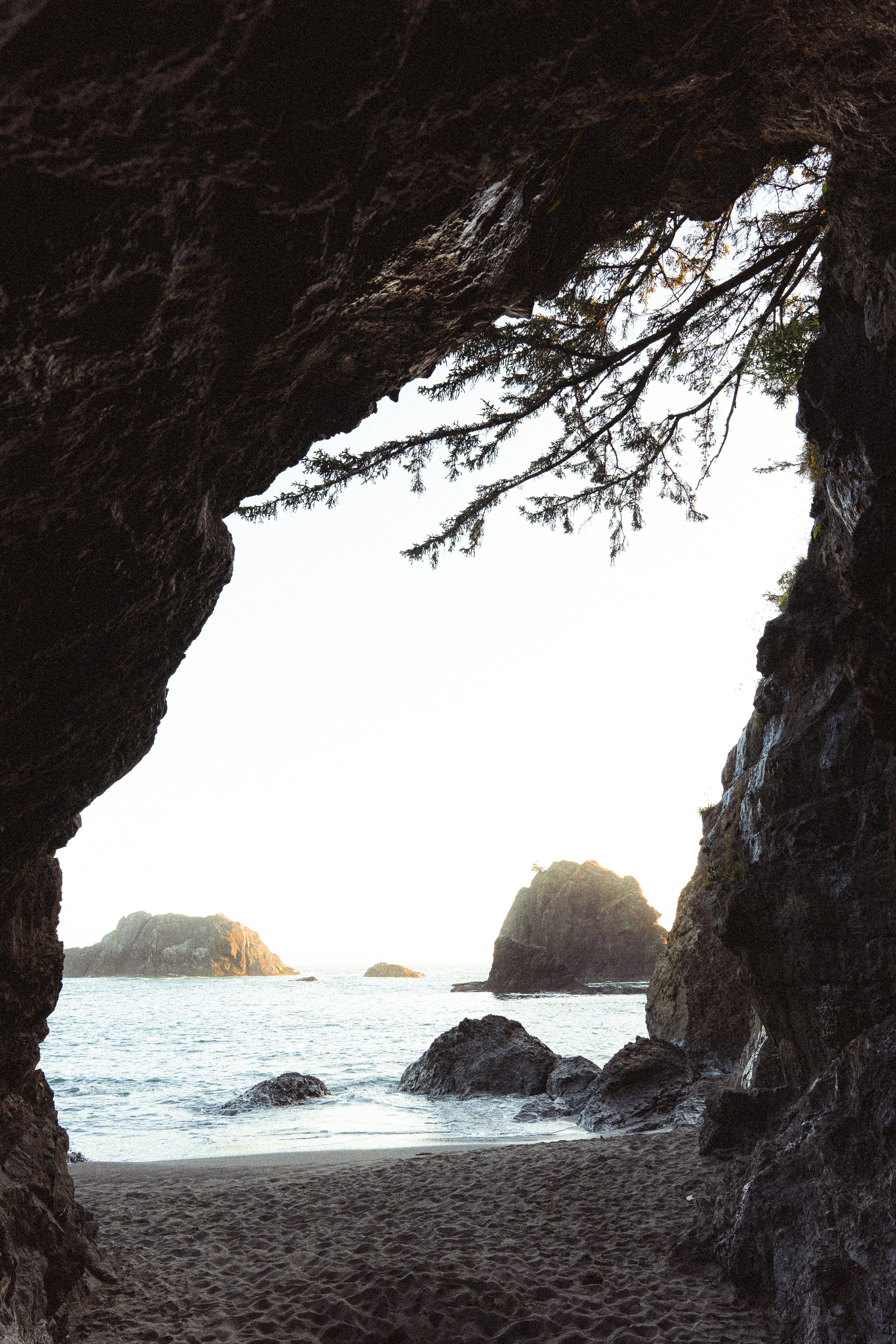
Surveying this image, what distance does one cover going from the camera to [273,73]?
182 cm

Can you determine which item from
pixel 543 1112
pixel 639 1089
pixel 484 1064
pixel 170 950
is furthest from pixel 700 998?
pixel 170 950

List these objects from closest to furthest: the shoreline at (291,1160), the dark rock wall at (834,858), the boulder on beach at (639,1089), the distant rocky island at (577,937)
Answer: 1. the dark rock wall at (834,858)
2. the shoreline at (291,1160)
3. the boulder on beach at (639,1089)
4. the distant rocky island at (577,937)

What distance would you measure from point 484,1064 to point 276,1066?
7.44m

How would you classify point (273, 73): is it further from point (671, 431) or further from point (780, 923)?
point (780, 923)

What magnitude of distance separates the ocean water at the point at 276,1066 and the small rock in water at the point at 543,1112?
201 millimetres

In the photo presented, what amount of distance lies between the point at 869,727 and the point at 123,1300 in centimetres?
635

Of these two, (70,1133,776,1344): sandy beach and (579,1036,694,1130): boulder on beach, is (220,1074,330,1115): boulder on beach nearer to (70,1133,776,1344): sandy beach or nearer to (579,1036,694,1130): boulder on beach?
(579,1036,694,1130): boulder on beach

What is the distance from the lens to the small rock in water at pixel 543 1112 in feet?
34.6

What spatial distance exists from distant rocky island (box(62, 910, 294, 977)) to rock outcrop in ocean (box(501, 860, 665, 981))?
168 feet

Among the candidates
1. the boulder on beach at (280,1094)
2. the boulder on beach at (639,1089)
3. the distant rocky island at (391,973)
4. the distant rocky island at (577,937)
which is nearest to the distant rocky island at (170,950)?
the distant rocky island at (391,973)

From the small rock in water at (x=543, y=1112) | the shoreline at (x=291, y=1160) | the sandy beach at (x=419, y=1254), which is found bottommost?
the small rock in water at (x=543, y=1112)

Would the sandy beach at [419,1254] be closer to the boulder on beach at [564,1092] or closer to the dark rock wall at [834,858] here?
the dark rock wall at [834,858]

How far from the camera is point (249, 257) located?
2.37 metres

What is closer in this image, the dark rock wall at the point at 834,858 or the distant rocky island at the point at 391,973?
the dark rock wall at the point at 834,858
